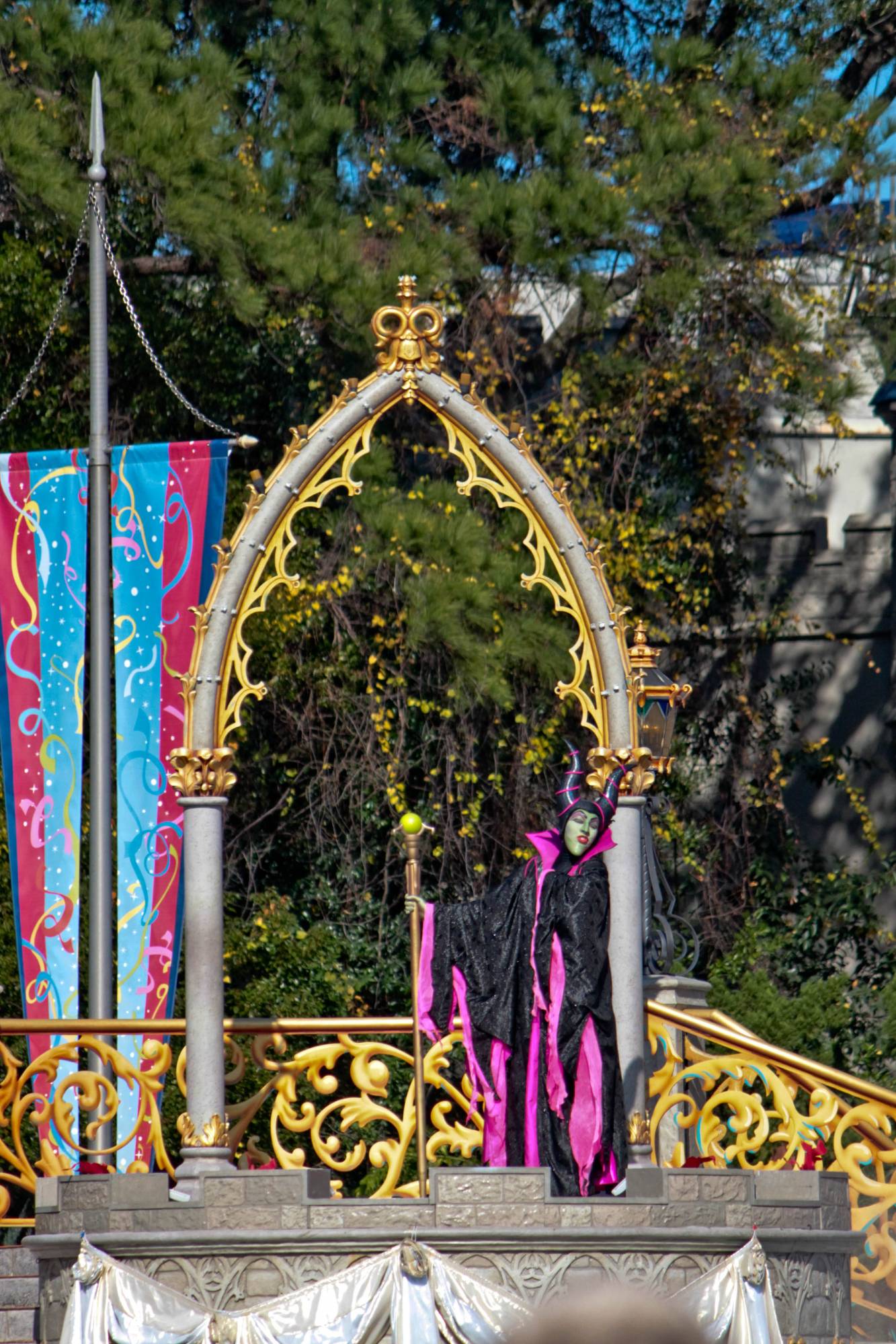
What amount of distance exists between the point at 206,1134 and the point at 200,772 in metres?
1.55

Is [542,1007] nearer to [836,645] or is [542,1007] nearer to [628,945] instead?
[628,945]

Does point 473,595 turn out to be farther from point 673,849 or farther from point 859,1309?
point 859,1309

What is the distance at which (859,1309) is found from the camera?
9.41 meters

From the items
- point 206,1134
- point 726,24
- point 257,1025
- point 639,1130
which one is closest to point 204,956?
point 257,1025

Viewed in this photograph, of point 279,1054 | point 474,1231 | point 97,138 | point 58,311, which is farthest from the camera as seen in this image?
point 58,311

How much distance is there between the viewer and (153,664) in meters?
10.4

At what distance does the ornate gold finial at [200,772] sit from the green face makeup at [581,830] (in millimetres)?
1504

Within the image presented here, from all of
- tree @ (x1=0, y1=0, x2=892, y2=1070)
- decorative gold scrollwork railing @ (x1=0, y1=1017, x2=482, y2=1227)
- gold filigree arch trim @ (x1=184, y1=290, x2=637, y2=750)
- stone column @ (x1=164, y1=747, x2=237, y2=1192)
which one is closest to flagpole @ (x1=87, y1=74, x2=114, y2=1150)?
decorative gold scrollwork railing @ (x1=0, y1=1017, x2=482, y2=1227)

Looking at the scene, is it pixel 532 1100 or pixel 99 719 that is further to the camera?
pixel 99 719

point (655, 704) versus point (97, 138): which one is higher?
point (97, 138)

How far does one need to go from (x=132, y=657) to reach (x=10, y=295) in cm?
494

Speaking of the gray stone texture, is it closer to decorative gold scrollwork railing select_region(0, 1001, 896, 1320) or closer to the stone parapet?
decorative gold scrollwork railing select_region(0, 1001, 896, 1320)

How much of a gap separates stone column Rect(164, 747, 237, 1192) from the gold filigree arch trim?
0.25 metres

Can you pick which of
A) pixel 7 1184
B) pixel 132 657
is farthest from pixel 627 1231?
pixel 7 1184
